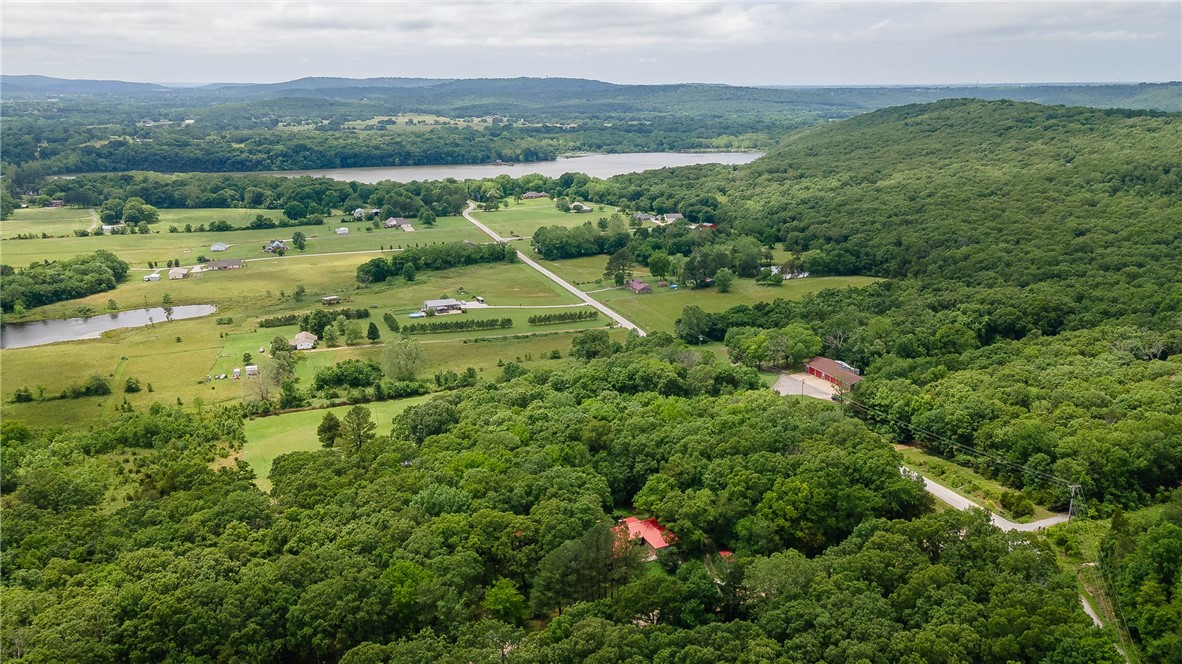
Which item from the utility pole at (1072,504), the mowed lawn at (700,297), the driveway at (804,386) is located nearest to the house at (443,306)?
the mowed lawn at (700,297)

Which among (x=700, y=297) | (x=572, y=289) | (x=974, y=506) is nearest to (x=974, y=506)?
(x=974, y=506)

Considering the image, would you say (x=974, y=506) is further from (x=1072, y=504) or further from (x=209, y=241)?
(x=209, y=241)

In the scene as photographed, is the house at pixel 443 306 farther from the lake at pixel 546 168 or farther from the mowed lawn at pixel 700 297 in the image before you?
the lake at pixel 546 168

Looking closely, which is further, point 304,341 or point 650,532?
point 304,341

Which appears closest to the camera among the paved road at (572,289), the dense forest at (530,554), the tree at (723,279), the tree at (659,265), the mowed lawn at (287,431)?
the dense forest at (530,554)

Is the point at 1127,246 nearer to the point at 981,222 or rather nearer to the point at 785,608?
the point at 981,222
